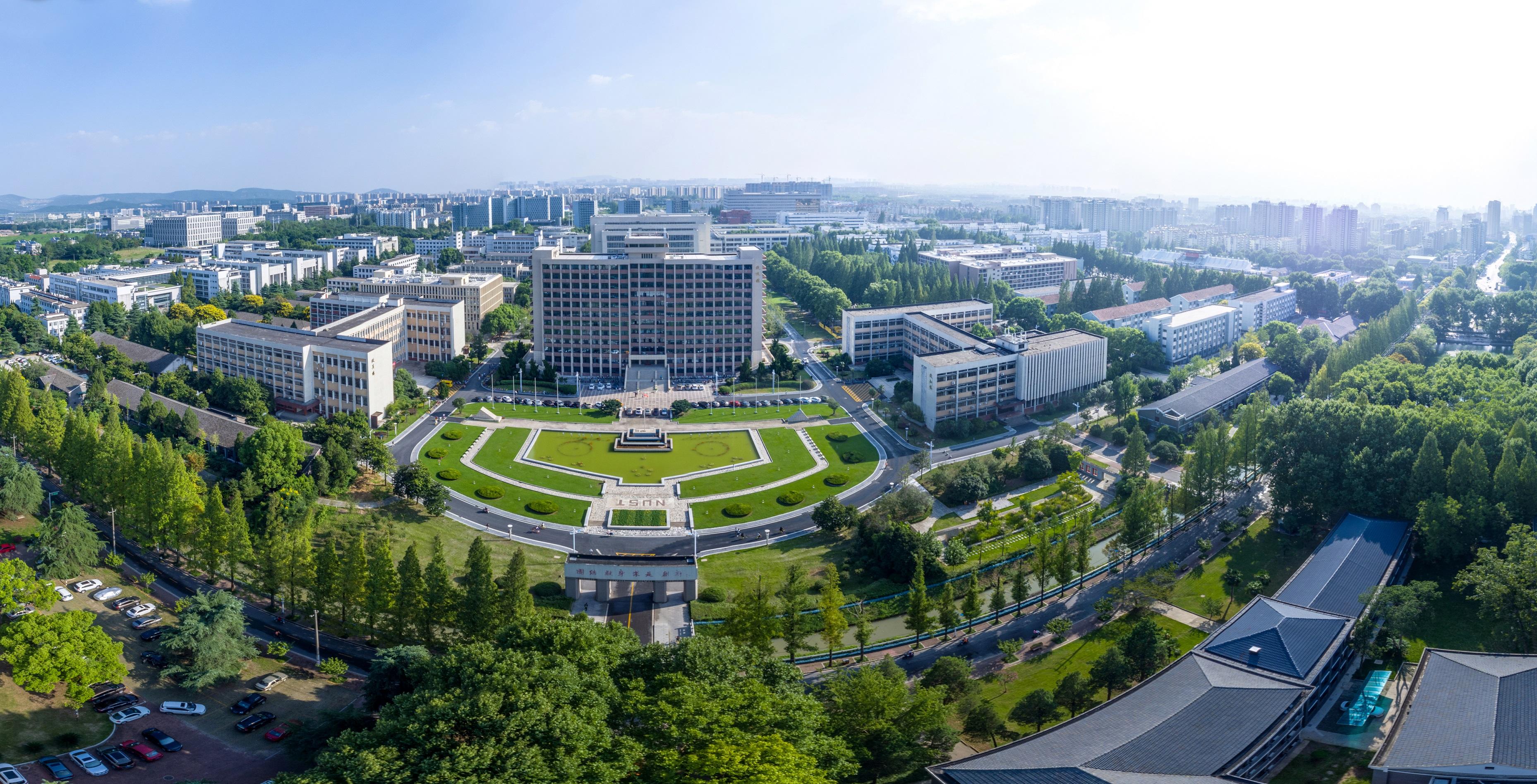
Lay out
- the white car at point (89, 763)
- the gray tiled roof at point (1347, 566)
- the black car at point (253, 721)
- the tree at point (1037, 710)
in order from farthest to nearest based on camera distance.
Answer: the gray tiled roof at point (1347, 566), the tree at point (1037, 710), the black car at point (253, 721), the white car at point (89, 763)

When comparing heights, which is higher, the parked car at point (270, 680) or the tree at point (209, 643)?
the tree at point (209, 643)

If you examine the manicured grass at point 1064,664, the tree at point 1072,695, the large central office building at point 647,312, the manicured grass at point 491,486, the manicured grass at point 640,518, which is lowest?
the manicured grass at point 1064,664

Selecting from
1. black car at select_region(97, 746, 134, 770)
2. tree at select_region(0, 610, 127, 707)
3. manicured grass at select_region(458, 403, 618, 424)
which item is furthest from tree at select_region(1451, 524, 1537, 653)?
manicured grass at select_region(458, 403, 618, 424)

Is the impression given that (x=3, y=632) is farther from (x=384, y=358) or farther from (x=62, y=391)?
(x=62, y=391)

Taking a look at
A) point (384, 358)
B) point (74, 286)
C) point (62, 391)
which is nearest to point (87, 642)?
point (384, 358)

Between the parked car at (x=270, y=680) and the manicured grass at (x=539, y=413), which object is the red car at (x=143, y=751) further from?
the manicured grass at (x=539, y=413)

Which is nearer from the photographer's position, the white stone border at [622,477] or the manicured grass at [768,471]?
the manicured grass at [768,471]

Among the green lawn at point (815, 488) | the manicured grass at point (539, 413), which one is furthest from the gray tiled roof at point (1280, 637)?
the manicured grass at point (539, 413)
